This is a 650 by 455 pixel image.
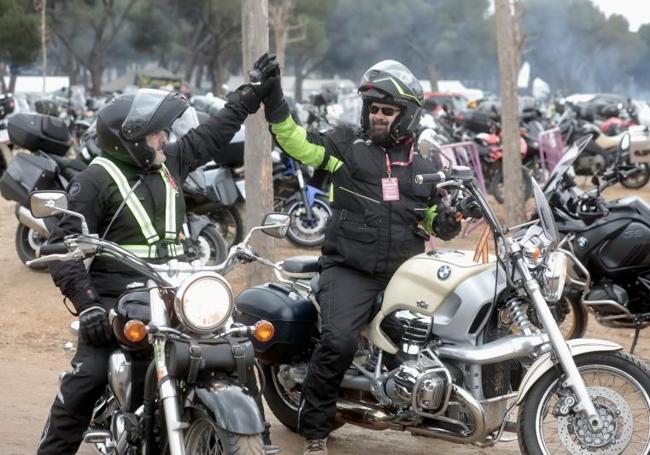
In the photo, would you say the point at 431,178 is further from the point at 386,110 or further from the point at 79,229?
the point at 79,229

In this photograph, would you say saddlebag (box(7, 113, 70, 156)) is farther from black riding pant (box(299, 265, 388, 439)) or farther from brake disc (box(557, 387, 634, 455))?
brake disc (box(557, 387, 634, 455))

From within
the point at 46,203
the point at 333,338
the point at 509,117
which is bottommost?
the point at 333,338

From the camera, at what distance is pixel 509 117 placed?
1204cm

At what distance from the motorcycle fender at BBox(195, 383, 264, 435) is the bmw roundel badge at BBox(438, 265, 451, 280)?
4.96 feet

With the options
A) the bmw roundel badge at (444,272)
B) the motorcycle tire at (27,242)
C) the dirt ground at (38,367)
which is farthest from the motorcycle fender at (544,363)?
the motorcycle tire at (27,242)

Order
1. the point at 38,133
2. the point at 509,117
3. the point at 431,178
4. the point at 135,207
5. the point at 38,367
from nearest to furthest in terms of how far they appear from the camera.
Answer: the point at 135,207 < the point at 431,178 < the point at 38,367 < the point at 38,133 < the point at 509,117

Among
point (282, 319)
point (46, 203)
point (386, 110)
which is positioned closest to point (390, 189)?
point (386, 110)

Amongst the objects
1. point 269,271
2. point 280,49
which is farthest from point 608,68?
point 269,271

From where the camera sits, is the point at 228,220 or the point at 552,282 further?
the point at 228,220

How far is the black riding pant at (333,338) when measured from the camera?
5.45 metres

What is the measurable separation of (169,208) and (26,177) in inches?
229

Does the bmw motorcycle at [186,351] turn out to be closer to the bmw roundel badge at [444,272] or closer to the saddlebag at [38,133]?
the bmw roundel badge at [444,272]

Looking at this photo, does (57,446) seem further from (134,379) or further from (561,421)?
(561,421)

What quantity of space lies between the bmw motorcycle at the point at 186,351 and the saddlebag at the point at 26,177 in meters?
6.08
